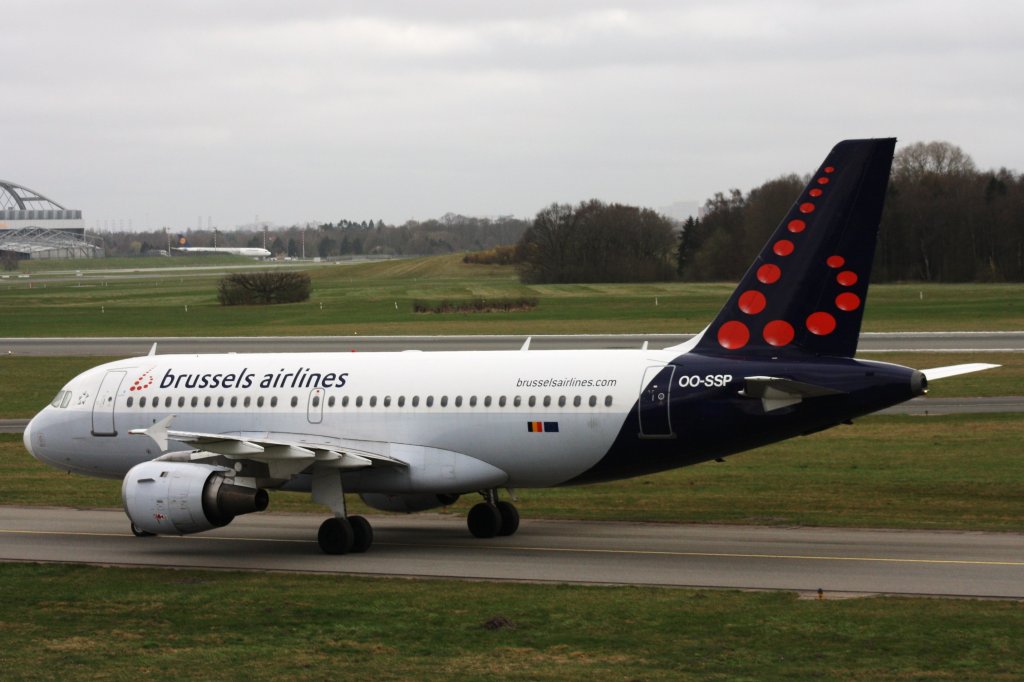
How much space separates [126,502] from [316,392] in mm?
4307

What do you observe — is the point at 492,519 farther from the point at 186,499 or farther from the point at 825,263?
the point at 825,263

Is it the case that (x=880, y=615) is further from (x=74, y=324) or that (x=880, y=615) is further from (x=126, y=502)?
(x=74, y=324)

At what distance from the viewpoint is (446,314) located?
98062 mm

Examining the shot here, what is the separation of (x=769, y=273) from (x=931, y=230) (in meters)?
117

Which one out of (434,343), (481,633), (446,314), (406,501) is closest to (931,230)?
(446,314)

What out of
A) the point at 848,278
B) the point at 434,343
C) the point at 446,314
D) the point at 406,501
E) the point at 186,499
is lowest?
the point at 406,501

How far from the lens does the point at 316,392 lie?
28078mm

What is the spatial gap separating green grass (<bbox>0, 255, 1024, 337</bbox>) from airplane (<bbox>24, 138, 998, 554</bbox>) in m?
51.2

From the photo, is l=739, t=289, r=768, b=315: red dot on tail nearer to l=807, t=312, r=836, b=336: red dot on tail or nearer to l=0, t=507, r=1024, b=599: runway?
l=807, t=312, r=836, b=336: red dot on tail

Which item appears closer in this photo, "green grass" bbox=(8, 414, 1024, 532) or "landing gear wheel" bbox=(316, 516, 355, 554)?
"landing gear wheel" bbox=(316, 516, 355, 554)

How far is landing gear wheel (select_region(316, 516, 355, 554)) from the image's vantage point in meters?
26.0

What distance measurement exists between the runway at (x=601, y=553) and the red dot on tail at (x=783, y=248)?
5238 millimetres

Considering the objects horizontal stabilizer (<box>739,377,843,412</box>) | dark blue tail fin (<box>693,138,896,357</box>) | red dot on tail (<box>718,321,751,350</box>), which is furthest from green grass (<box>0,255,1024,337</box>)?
horizontal stabilizer (<box>739,377,843,412</box>)

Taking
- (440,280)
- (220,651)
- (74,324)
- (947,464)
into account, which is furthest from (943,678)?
(440,280)
